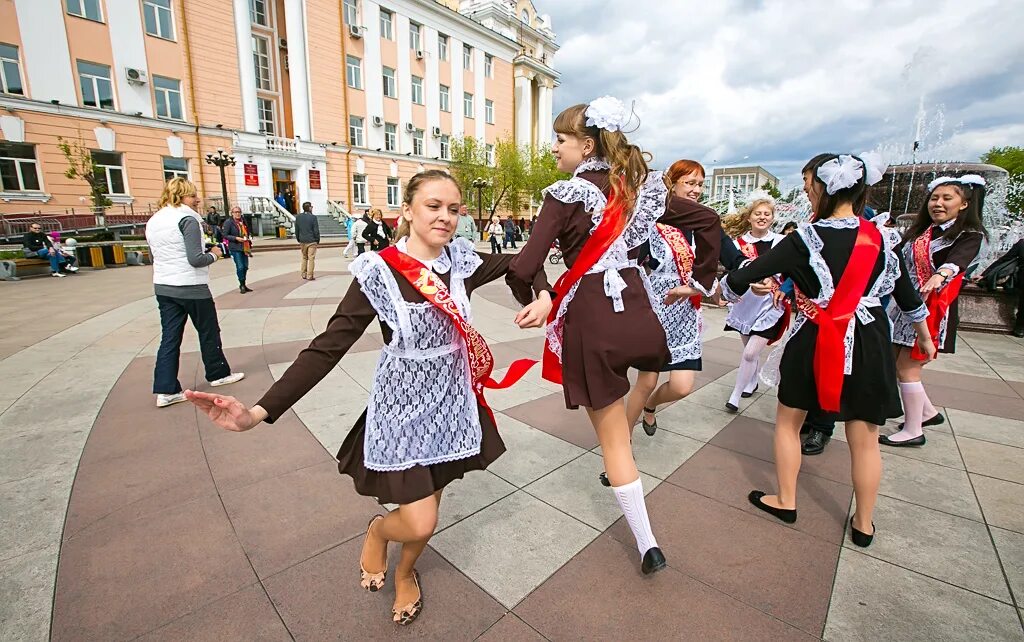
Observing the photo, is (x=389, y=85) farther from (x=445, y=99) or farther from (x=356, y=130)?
(x=445, y=99)

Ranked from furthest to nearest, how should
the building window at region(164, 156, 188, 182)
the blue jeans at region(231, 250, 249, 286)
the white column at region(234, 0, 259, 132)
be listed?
1. the white column at region(234, 0, 259, 132)
2. the building window at region(164, 156, 188, 182)
3. the blue jeans at region(231, 250, 249, 286)

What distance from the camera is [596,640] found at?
1888 mm

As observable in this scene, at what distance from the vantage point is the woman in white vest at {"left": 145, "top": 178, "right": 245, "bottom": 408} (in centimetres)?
420

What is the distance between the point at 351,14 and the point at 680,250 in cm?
3574

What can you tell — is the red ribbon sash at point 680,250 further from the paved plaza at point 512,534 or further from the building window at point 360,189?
the building window at point 360,189

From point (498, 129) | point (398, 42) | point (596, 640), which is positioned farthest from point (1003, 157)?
point (596, 640)

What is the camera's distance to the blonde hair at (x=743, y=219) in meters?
4.23

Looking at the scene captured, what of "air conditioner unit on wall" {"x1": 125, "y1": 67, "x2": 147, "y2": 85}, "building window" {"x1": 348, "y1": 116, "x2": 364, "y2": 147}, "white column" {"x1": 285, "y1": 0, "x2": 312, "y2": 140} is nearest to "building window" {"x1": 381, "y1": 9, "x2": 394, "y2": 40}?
"white column" {"x1": 285, "y1": 0, "x2": 312, "y2": 140}

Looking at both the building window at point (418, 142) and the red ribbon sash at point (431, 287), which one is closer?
the red ribbon sash at point (431, 287)

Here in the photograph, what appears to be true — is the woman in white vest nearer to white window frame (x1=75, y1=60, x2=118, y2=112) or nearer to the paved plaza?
the paved plaza

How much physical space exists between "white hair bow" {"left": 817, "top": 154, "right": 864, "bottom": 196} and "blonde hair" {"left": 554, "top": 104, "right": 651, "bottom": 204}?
874 mm

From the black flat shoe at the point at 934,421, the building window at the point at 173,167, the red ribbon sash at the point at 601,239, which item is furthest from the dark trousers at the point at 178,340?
the building window at the point at 173,167

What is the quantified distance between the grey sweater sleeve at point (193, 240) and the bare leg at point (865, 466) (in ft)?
16.1

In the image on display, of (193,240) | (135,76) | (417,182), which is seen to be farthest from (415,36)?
(417,182)
